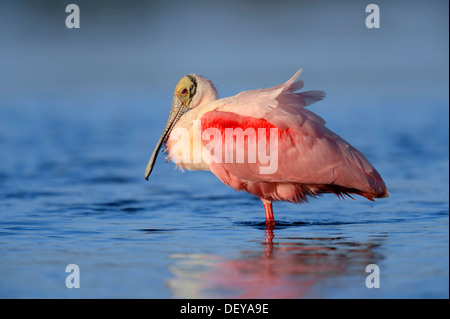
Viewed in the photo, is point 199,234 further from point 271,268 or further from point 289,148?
point 271,268

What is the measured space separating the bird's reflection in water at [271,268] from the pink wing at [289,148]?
904 millimetres

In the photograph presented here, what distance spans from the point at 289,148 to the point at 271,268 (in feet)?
7.83

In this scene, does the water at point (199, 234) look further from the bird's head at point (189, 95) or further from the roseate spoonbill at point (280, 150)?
the bird's head at point (189, 95)

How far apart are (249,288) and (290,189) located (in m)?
2.98

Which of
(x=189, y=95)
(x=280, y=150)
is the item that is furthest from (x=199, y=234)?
(x=189, y=95)

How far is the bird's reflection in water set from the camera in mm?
6543

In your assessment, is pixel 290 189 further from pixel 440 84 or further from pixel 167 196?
pixel 440 84

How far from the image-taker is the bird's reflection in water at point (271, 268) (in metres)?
6.54

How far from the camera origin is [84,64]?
103 ft

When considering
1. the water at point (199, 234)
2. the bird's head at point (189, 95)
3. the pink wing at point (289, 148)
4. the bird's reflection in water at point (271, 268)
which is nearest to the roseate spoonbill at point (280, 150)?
the pink wing at point (289, 148)

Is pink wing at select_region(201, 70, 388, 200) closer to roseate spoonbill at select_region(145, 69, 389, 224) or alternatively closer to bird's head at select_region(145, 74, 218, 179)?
roseate spoonbill at select_region(145, 69, 389, 224)

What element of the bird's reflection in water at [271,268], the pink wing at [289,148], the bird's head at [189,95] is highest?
the bird's head at [189,95]

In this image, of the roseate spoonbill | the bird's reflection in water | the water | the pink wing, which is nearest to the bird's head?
the roseate spoonbill

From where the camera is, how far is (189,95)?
1066 centimetres
